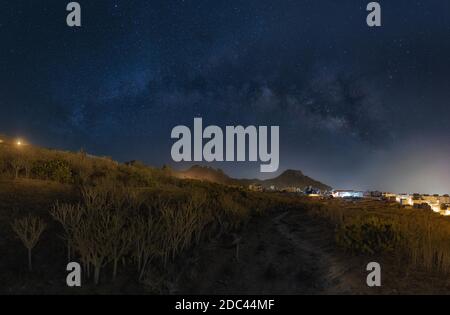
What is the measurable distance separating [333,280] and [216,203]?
992 centimetres

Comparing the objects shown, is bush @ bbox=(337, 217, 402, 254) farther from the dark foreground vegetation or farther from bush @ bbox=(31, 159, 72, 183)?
bush @ bbox=(31, 159, 72, 183)

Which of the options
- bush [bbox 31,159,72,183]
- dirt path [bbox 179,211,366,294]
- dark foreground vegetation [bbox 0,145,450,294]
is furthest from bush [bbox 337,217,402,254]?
bush [bbox 31,159,72,183]

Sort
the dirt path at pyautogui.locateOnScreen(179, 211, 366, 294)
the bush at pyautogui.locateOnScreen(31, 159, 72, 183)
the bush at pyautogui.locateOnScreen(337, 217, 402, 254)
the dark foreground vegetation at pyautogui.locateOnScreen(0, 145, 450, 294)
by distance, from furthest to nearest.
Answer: the bush at pyautogui.locateOnScreen(31, 159, 72, 183) → the bush at pyautogui.locateOnScreen(337, 217, 402, 254) → the dirt path at pyautogui.locateOnScreen(179, 211, 366, 294) → the dark foreground vegetation at pyautogui.locateOnScreen(0, 145, 450, 294)

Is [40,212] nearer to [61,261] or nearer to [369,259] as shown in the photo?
[61,261]

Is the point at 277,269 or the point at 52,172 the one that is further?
the point at 52,172

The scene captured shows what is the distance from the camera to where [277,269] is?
11.6m

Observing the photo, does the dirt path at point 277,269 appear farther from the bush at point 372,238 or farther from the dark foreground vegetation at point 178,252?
the bush at point 372,238

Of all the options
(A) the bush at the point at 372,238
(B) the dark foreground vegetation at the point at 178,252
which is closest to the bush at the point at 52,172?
(B) the dark foreground vegetation at the point at 178,252

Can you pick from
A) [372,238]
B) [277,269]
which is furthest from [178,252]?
[372,238]

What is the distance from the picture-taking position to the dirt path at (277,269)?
989 centimetres

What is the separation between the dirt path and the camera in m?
9.89

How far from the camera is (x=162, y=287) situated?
32.5ft

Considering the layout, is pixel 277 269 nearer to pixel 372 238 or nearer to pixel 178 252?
pixel 372 238
